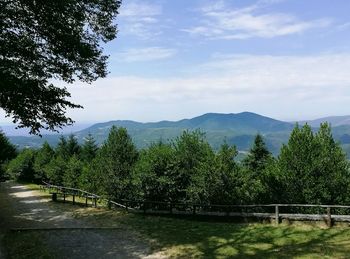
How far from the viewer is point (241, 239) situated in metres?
18.2

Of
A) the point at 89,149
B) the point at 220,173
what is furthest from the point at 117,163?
the point at 89,149

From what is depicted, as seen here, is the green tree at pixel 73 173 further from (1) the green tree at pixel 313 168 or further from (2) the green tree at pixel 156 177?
(1) the green tree at pixel 313 168

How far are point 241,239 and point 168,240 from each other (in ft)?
10.7

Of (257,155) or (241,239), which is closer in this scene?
(241,239)

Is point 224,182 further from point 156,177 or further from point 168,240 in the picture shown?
point 168,240

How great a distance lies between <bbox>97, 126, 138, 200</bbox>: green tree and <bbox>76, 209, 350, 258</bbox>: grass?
12.6 metres

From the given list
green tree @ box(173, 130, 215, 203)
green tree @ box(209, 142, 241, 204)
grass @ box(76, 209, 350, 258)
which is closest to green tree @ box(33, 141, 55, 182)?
green tree @ box(173, 130, 215, 203)

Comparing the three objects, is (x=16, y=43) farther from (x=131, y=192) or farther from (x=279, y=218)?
(x=131, y=192)

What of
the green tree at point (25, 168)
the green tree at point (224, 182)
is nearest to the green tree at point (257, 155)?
the green tree at point (224, 182)

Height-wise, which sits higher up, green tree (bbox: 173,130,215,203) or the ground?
green tree (bbox: 173,130,215,203)

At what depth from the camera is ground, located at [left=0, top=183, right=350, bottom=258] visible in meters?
15.6

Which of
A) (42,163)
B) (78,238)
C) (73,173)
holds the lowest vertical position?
(78,238)

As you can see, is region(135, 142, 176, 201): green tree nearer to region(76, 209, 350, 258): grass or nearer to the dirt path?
the dirt path

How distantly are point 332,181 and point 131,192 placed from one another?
16.8 metres
